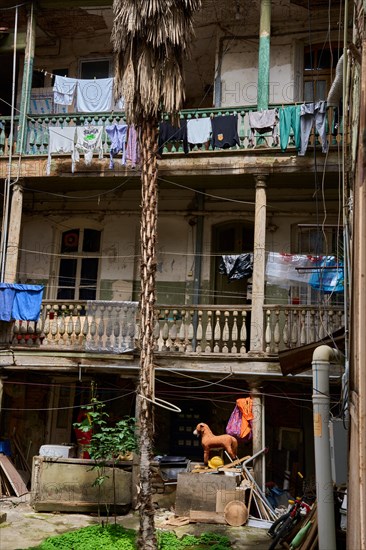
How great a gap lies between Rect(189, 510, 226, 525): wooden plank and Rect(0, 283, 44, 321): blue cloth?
5624 millimetres

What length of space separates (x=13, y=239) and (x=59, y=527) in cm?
673

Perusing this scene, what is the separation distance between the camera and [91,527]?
11141 mm

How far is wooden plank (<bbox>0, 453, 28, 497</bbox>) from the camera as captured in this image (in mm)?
14102

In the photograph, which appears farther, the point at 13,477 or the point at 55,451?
the point at 13,477

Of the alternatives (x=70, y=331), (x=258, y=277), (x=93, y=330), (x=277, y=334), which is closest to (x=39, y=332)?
(x=70, y=331)

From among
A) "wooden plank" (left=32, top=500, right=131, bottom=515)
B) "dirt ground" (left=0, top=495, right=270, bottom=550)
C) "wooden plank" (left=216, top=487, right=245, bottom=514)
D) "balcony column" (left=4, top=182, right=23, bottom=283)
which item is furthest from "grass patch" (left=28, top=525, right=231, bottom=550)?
"balcony column" (left=4, top=182, right=23, bottom=283)

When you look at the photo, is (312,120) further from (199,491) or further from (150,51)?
(199,491)

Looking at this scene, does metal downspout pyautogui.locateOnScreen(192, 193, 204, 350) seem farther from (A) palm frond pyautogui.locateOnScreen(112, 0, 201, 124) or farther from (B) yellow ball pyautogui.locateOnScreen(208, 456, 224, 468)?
(A) palm frond pyautogui.locateOnScreen(112, 0, 201, 124)

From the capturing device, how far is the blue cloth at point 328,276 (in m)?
13.6

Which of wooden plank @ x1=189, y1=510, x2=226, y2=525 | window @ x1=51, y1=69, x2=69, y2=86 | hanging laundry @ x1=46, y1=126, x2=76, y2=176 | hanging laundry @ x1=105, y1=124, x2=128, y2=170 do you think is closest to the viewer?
wooden plank @ x1=189, y1=510, x2=226, y2=525

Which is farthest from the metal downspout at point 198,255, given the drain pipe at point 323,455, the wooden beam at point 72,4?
the drain pipe at point 323,455

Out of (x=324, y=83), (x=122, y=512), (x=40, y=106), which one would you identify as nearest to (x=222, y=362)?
(x=122, y=512)

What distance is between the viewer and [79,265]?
17.7 m

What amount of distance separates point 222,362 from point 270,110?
572cm
